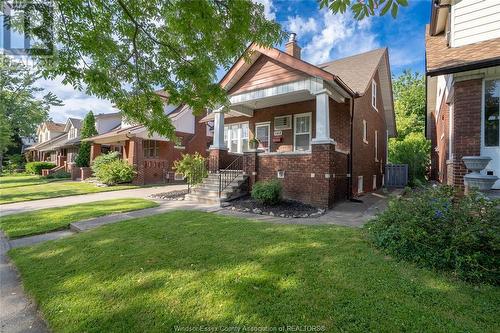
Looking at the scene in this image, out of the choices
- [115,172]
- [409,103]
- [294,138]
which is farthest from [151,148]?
[409,103]

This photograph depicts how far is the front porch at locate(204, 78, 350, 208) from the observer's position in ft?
28.2

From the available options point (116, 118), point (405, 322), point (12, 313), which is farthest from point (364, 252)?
point (116, 118)

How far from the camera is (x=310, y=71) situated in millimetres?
8609

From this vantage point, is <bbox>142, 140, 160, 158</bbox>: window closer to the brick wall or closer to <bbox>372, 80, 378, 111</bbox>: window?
Answer: the brick wall

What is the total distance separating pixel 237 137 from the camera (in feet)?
46.8

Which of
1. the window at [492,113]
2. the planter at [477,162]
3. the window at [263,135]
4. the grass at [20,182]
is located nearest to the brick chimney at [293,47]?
the window at [263,135]

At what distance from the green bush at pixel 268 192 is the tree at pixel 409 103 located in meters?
29.2

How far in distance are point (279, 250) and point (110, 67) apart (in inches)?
176

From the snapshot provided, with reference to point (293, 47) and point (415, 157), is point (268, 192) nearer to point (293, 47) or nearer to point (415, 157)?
point (293, 47)

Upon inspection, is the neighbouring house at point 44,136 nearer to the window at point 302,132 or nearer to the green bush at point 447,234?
the window at point 302,132

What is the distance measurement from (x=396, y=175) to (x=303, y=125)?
937 centimetres

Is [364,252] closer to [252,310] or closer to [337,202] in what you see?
[252,310]

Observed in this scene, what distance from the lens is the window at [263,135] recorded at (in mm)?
12930

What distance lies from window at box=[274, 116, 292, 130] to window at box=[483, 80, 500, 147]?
7.29m
